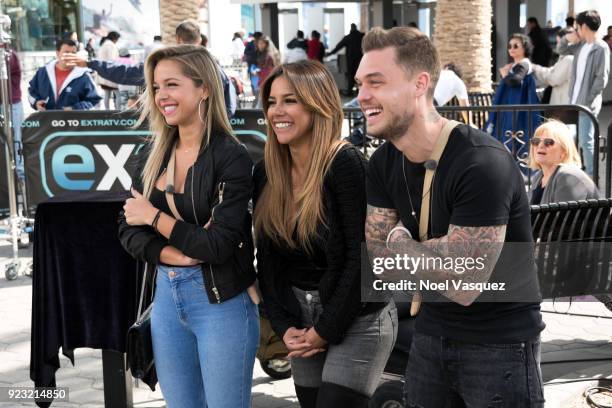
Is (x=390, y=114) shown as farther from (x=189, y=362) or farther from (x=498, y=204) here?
(x=189, y=362)

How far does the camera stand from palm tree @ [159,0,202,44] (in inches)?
657

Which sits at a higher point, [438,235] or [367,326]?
[438,235]

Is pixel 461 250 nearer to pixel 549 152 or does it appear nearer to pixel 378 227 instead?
pixel 378 227

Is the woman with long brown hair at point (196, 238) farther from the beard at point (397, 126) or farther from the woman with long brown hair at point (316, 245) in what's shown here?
the beard at point (397, 126)

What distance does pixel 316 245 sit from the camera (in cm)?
316

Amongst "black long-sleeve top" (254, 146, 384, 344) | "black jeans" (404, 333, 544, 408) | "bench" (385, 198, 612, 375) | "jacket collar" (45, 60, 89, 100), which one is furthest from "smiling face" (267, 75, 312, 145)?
"jacket collar" (45, 60, 89, 100)

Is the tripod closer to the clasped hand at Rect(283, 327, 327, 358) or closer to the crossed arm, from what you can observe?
the clasped hand at Rect(283, 327, 327, 358)

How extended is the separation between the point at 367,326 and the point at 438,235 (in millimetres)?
683

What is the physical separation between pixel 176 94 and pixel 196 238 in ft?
1.86

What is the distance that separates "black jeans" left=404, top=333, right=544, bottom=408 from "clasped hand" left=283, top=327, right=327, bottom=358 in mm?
544

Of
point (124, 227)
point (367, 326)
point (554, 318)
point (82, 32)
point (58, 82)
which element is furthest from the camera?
point (82, 32)

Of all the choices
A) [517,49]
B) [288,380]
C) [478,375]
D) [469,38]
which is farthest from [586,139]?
[478,375]

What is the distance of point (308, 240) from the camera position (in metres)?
3.15

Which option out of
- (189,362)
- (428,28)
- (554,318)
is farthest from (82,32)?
(189,362)
